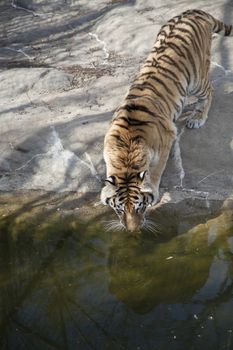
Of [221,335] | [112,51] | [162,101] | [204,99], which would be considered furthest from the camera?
[112,51]

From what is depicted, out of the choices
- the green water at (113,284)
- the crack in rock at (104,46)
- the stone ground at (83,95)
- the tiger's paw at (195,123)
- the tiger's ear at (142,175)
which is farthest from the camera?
the crack in rock at (104,46)

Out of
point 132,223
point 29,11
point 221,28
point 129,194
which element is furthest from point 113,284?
point 29,11

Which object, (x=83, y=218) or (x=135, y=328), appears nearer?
(x=135, y=328)

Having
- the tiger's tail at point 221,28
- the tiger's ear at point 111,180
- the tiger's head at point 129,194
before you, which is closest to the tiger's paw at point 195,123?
the tiger's tail at point 221,28

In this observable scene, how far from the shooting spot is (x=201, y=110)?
586 centimetres

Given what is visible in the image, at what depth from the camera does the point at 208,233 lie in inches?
178

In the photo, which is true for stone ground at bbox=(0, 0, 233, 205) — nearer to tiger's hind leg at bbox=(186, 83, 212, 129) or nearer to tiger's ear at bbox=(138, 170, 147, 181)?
tiger's hind leg at bbox=(186, 83, 212, 129)

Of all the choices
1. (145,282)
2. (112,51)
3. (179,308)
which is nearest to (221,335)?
(179,308)

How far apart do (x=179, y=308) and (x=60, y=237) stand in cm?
125

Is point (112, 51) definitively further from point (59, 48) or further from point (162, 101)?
point (162, 101)

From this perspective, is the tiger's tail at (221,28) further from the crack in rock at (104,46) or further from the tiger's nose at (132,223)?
the tiger's nose at (132,223)

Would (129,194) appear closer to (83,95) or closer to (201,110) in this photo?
(201,110)

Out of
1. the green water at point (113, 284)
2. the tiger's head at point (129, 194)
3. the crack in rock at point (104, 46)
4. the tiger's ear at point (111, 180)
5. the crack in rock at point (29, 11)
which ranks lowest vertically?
the crack in rock at point (29, 11)

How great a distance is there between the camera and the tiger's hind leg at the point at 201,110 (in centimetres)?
577
